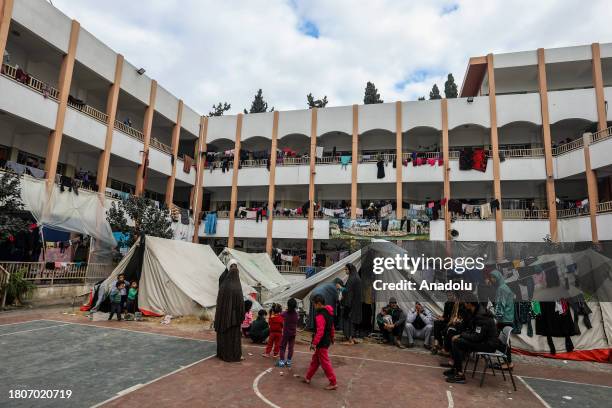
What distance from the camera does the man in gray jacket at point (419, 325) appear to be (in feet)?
30.3

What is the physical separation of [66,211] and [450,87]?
34946 millimetres

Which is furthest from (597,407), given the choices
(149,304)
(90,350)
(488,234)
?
(488,234)

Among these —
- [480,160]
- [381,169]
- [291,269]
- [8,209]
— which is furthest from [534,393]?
[291,269]

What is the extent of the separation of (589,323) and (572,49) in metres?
19.2

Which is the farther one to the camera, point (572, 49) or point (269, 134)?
point (269, 134)

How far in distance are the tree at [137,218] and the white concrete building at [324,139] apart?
2413mm

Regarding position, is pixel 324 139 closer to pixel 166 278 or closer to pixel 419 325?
pixel 166 278

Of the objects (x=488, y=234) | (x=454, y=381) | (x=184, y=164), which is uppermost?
(x=184, y=164)

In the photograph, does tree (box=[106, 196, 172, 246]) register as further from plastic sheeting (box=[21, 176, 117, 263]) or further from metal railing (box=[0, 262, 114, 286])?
plastic sheeting (box=[21, 176, 117, 263])

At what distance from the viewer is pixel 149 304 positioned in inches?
474

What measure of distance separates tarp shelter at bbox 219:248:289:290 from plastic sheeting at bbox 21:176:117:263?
15.3 feet

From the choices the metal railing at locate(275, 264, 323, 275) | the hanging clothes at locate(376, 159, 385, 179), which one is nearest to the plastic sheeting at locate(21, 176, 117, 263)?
the metal railing at locate(275, 264, 323, 275)

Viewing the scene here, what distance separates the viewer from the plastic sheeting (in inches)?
493

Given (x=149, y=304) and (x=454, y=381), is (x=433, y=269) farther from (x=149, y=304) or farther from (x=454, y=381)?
(x=149, y=304)
